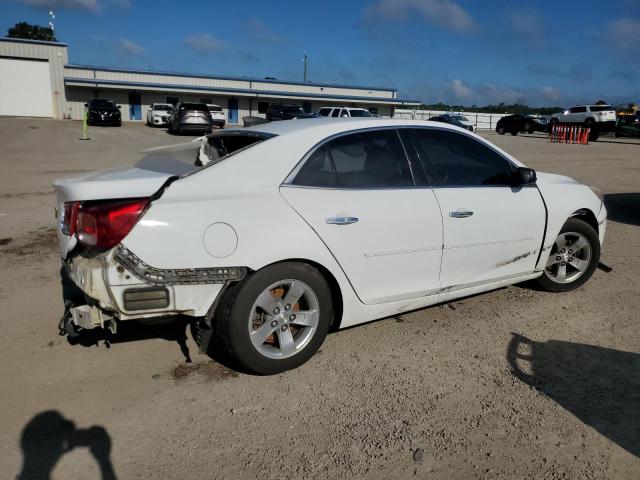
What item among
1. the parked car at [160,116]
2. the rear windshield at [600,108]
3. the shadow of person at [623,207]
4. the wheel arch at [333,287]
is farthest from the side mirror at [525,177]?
the rear windshield at [600,108]

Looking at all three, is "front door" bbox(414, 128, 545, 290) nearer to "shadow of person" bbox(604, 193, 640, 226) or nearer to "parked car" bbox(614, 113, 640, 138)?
"shadow of person" bbox(604, 193, 640, 226)

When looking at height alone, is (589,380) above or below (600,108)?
below

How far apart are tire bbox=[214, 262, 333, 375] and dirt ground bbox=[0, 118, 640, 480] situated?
16cm

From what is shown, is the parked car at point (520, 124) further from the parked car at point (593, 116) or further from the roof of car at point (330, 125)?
the roof of car at point (330, 125)

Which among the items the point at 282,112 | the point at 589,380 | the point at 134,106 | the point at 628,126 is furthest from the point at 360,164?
the point at 134,106

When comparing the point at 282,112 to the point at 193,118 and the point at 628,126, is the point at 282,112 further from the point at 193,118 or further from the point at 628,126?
the point at 628,126

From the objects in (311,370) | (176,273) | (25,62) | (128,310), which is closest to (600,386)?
(311,370)

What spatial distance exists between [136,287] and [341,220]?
131 cm

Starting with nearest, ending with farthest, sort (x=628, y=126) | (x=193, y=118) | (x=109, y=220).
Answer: (x=109, y=220) → (x=193, y=118) → (x=628, y=126)

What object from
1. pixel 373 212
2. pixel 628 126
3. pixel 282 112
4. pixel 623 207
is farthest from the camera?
pixel 282 112

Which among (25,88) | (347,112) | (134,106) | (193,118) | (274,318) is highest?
(25,88)

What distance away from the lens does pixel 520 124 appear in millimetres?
41344

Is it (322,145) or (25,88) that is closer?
(322,145)

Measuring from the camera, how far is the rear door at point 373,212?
3.41 m
